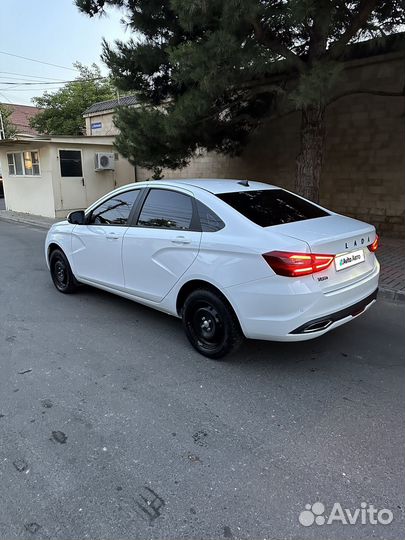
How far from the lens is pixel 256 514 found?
2.10 metres

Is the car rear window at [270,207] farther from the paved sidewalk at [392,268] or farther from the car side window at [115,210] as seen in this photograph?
the paved sidewalk at [392,268]

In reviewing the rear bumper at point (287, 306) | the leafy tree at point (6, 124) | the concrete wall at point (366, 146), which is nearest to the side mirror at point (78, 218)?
the rear bumper at point (287, 306)

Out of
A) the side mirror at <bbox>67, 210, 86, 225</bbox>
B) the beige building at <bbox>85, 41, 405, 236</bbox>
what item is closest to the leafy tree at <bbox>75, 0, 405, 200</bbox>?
the beige building at <bbox>85, 41, 405, 236</bbox>

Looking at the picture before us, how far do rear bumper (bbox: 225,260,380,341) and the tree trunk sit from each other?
476 cm

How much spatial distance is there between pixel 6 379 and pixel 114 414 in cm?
113

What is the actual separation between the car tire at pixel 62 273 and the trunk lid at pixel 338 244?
3225 mm

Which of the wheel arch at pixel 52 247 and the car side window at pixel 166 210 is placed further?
the wheel arch at pixel 52 247

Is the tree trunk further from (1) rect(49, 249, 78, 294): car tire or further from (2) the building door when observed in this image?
(2) the building door

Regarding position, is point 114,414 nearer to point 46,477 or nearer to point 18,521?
point 46,477

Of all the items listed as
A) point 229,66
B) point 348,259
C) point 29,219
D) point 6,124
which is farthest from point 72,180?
point 6,124

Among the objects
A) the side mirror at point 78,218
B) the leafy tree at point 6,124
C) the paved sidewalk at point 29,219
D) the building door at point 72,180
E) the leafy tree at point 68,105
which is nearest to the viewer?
the side mirror at point 78,218

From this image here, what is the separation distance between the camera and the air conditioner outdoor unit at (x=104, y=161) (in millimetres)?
14998

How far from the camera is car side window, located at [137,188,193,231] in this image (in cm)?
397

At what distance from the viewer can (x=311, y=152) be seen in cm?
777
